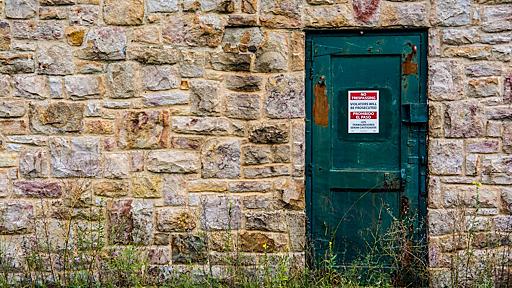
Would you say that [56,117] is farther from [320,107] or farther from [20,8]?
[320,107]

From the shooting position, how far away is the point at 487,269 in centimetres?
475

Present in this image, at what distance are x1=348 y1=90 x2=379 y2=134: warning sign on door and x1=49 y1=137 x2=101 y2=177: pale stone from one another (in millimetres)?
2099

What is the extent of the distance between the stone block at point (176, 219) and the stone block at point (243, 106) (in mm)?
885

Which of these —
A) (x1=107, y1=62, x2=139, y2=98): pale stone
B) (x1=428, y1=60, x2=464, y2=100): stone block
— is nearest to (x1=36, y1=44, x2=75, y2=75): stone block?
(x1=107, y1=62, x2=139, y2=98): pale stone

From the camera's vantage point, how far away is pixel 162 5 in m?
4.99

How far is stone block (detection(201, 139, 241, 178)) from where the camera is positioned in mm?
4988

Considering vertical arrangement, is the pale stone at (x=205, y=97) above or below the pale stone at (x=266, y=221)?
above

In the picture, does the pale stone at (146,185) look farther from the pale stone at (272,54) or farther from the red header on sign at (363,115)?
the red header on sign at (363,115)

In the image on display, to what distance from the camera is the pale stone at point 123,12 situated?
16.4ft

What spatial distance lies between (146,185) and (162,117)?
22.6 inches

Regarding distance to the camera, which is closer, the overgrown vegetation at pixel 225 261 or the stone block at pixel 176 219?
the overgrown vegetation at pixel 225 261

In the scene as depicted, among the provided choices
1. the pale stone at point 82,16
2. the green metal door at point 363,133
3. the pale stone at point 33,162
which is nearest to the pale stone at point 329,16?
the green metal door at point 363,133

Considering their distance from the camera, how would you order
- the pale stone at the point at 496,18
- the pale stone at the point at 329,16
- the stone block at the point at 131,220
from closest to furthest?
1. the pale stone at the point at 496,18
2. the pale stone at the point at 329,16
3. the stone block at the point at 131,220

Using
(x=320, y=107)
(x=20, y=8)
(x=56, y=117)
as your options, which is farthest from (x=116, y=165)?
(x=320, y=107)
